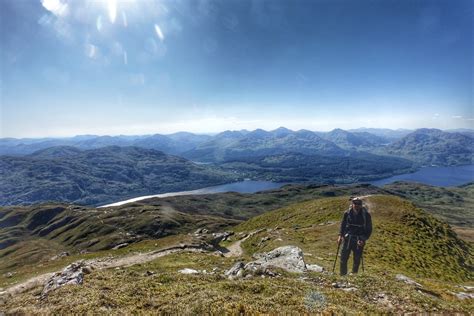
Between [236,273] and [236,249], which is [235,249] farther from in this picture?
[236,273]

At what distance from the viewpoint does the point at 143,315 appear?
11953 millimetres

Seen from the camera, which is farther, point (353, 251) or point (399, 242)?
point (399, 242)

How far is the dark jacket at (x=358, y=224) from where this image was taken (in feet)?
65.0

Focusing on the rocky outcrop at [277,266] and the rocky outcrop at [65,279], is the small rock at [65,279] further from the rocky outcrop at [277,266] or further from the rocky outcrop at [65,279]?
the rocky outcrop at [277,266]

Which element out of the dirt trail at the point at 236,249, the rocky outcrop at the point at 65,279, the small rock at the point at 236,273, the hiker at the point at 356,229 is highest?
the hiker at the point at 356,229

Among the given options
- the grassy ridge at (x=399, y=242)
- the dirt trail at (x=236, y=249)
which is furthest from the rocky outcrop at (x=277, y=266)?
the dirt trail at (x=236, y=249)

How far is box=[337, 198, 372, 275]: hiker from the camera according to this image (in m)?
19.9

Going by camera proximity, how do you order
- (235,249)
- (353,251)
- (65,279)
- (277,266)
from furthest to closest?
(235,249)
(277,266)
(353,251)
(65,279)

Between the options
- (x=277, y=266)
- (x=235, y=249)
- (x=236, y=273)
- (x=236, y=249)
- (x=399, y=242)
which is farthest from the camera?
(x=235, y=249)

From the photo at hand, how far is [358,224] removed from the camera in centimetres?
2023

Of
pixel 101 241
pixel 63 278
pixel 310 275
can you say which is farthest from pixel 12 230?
pixel 310 275

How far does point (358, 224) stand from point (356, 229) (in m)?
0.46

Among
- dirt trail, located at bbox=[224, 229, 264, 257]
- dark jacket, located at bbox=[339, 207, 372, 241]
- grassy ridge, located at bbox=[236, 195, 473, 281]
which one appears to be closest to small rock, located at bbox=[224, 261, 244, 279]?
dark jacket, located at bbox=[339, 207, 372, 241]

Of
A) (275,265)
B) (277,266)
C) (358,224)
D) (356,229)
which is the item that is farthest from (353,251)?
(275,265)
